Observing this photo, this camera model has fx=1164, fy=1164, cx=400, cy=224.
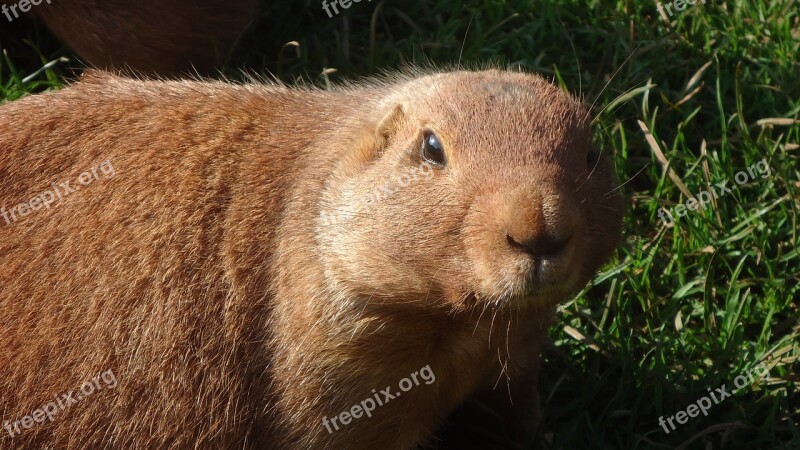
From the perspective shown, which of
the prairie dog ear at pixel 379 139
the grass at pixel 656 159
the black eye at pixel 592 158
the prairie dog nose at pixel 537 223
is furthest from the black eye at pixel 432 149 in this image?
the grass at pixel 656 159

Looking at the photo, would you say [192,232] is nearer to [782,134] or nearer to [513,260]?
[513,260]

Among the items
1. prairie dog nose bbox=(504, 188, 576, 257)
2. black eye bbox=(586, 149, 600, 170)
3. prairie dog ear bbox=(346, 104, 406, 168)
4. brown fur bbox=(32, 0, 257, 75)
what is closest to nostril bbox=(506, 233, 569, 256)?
prairie dog nose bbox=(504, 188, 576, 257)

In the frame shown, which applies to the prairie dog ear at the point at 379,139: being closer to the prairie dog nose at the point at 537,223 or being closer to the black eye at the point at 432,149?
the black eye at the point at 432,149

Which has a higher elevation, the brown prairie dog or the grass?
the brown prairie dog

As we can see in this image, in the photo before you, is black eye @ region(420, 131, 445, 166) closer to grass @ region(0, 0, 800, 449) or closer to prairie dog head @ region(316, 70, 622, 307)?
prairie dog head @ region(316, 70, 622, 307)

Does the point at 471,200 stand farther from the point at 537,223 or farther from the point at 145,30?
the point at 145,30

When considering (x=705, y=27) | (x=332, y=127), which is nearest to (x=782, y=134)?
(x=705, y=27)

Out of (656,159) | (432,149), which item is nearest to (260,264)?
(432,149)

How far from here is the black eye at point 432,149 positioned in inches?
173

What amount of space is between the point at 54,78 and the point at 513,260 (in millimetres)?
4205

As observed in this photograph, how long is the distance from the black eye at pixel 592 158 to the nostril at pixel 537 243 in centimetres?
77

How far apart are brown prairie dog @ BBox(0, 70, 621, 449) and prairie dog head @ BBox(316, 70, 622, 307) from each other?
1 centimetres

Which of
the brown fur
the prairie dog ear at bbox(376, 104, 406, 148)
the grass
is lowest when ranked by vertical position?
the grass

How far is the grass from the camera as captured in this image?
5.82 meters
